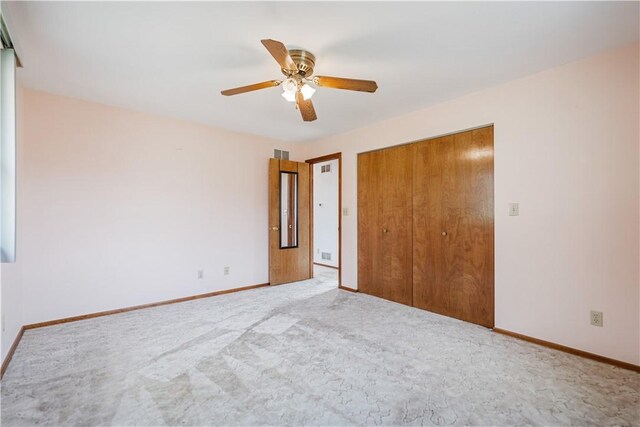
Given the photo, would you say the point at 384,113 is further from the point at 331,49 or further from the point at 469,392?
the point at 469,392

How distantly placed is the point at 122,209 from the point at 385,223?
325 centimetres

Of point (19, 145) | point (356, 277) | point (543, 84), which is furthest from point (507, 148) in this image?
point (19, 145)

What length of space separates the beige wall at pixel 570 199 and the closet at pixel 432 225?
140 mm

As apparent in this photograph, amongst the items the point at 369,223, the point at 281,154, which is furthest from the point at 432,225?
the point at 281,154

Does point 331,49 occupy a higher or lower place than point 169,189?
higher

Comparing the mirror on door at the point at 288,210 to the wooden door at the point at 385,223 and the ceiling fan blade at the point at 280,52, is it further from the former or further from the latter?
the ceiling fan blade at the point at 280,52

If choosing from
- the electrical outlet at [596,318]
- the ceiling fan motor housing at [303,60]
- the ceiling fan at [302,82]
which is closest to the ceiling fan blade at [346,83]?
the ceiling fan at [302,82]

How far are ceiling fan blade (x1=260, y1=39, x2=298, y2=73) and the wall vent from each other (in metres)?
2.81

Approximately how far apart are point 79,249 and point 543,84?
4843mm

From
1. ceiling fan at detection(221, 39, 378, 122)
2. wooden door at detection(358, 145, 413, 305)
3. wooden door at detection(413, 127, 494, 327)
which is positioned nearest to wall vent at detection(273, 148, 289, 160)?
wooden door at detection(358, 145, 413, 305)

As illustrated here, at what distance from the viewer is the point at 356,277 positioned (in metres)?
4.34

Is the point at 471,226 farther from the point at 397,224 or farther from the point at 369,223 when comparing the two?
the point at 369,223

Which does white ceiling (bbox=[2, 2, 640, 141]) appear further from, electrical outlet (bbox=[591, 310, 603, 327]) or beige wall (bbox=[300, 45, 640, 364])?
electrical outlet (bbox=[591, 310, 603, 327])

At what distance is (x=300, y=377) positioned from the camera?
2.04 meters
